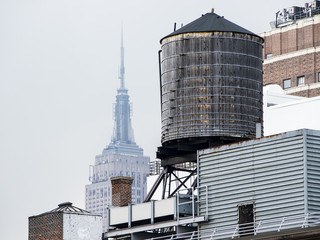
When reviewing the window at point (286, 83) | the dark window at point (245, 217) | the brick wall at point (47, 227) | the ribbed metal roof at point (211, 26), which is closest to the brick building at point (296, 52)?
the window at point (286, 83)

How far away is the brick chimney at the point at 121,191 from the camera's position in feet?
163

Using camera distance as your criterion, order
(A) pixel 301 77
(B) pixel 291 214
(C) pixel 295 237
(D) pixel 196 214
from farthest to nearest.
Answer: (A) pixel 301 77, (D) pixel 196 214, (B) pixel 291 214, (C) pixel 295 237

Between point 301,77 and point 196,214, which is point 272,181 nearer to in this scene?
point 196,214

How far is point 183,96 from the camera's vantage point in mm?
44969

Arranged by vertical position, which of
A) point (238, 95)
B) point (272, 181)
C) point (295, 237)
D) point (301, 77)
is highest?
point (301, 77)

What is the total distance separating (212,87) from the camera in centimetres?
4456

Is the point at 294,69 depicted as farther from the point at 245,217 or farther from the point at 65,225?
the point at 245,217

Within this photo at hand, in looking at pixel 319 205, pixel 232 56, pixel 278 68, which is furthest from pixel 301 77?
pixel 319 205

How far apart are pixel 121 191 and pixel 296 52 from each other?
4935cm

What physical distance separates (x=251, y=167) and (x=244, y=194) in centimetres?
107

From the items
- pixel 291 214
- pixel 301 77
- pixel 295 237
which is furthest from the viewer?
pixel 301 77

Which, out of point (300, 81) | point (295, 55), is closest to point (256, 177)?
point (300, 81)

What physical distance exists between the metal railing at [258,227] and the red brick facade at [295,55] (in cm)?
5319

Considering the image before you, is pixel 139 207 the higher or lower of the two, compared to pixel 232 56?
→ lower
